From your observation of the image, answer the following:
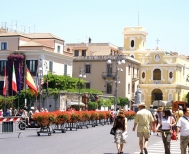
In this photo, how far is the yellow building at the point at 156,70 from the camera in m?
88.4

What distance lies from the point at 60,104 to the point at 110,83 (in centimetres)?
2651

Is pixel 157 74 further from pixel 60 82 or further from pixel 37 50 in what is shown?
pixel 37 50

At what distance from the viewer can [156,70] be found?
9081cm

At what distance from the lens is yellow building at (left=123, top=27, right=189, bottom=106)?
88.4 metres

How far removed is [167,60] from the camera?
90.0m

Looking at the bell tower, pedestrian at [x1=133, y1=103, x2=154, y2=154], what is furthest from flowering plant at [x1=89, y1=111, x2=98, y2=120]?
the bell tower

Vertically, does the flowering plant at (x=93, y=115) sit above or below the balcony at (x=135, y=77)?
below

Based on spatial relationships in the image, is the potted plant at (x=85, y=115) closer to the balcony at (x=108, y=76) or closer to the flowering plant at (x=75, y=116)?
the flowering plant at (x=75, y=116)

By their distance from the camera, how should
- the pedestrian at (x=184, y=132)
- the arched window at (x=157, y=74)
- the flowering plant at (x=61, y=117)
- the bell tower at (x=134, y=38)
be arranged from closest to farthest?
the pedestrian at (x=184, y=132) < the flowering plant at (x=61, y=117) < the arched window at (x=157, y=74) < the bell tower at (x=134, y=38)

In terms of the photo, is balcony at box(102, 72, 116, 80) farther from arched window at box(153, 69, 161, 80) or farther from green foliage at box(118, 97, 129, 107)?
arched window at box(153, 69, 161, 80)

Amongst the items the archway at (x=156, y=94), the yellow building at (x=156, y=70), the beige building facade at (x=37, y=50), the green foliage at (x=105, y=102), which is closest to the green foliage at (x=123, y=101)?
the green foliage at (x=105, y=102)

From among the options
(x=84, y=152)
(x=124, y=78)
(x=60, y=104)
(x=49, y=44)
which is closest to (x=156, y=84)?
(x=124, y=78)

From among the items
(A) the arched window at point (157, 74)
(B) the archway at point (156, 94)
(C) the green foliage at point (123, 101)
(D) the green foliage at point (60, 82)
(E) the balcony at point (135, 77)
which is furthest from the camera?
(B) the archway at point (156, 94)

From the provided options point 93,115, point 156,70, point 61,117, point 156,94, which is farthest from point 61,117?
point 156,94
